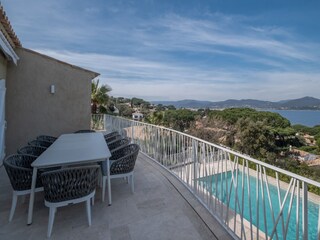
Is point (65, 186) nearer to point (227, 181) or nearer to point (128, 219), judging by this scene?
point (128, 219)

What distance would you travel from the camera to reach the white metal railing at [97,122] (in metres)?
10.0

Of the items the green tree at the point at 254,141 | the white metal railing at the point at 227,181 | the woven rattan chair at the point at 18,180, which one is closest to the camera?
the white metal railing at the point at 227,181

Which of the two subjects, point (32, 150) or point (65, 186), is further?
point (32, 150)

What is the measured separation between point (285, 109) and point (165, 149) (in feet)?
265

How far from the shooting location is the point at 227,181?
2480 millimetres

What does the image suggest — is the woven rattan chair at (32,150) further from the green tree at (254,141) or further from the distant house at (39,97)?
the green tree at (254,141)

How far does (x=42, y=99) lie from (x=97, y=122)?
4544mm

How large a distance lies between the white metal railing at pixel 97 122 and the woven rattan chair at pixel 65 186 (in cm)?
789

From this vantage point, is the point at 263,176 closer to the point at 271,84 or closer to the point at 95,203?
the point at 95,203

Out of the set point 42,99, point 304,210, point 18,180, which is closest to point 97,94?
point 42,99

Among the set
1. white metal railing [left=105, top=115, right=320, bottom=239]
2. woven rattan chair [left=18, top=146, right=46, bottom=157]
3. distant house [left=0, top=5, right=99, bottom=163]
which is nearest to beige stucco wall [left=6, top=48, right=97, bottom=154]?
distant house [left=0, top=5, right=99, bottom=163]

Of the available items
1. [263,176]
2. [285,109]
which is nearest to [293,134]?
[263,176]

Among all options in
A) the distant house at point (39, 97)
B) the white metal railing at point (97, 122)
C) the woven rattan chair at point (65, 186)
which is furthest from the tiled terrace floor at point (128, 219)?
the white metal railing at point (97, 122)

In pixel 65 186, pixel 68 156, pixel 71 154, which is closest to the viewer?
pixel 65 186
